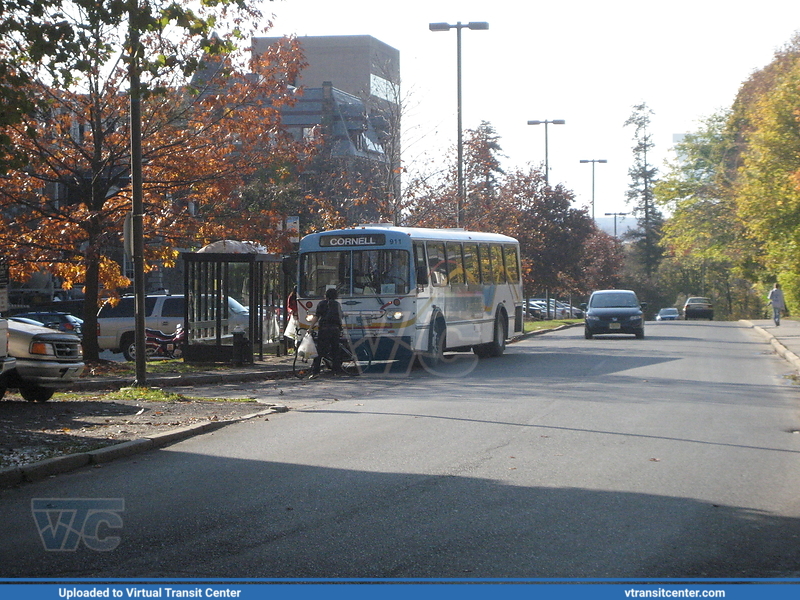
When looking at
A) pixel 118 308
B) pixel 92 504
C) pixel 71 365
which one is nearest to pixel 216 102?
pixel 118 308

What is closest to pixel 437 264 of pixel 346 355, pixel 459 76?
pixel 346 355

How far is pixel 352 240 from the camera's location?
2148 centimetres

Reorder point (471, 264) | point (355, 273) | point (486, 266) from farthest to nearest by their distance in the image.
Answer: point (486, 266) → point (471, 264) → point (355, 273)

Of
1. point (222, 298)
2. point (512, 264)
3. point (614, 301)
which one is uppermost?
point (512, 264)

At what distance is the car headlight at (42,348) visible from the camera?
1388 cm

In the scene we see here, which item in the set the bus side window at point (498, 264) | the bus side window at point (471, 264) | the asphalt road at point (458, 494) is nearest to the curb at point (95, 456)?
the asphalt road at point (458, 494)

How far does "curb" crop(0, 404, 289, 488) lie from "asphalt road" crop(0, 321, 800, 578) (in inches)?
6.9

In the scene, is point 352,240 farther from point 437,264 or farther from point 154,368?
point 154,368

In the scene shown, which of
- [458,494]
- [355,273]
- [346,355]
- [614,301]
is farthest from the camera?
[614,301]

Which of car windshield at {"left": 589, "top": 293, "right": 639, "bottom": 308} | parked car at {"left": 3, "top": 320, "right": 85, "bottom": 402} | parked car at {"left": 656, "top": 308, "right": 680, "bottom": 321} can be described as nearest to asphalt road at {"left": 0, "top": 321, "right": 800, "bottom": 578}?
parked car at {"left": 3, "top": 320, "right": 85, "bottom": 402}

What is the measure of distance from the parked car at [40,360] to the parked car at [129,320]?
13457 mm

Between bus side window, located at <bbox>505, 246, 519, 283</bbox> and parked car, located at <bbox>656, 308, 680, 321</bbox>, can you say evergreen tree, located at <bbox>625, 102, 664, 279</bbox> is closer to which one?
parked car, located at <bbox>656, 308, 680, 321</bbox>

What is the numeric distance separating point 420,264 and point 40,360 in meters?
9.26

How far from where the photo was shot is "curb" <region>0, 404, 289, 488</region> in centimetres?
875
